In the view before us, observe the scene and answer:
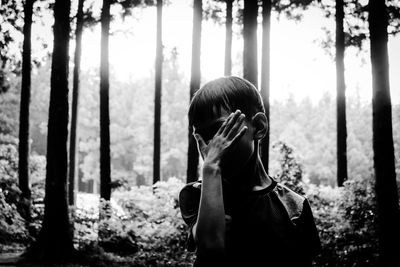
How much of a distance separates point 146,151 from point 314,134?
21.7m

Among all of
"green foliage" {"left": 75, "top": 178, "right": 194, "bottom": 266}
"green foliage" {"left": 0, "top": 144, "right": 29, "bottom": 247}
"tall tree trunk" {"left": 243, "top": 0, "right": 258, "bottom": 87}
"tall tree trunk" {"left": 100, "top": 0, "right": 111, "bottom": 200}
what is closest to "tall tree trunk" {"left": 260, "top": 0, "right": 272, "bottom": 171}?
"tall tree trunk" {"left": 243, "top": 0, "right": 258, "bottom": 87}

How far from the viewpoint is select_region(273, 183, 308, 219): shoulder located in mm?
1188

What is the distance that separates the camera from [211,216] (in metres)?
1.06

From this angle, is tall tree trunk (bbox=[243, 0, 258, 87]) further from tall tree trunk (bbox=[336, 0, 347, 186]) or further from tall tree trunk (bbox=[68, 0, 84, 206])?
tall tree trunk (bbox=[68, 0, 84, 206])

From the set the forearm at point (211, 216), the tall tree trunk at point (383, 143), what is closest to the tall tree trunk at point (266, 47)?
the tall tree trunk at point (383, 143)

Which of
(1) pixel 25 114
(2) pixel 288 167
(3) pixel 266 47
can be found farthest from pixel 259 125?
(1) pixel 25 114

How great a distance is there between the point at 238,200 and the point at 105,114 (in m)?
12.0

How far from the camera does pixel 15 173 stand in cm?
1528

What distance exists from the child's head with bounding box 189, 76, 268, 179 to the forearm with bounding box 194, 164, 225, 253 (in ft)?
0.34

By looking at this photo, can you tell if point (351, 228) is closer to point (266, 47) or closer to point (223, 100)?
point (266, 47)

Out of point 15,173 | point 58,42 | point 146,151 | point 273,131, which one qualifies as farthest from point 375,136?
point 273,131

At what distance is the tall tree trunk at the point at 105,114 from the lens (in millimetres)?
12164

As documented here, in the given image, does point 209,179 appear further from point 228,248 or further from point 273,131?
point 273,131

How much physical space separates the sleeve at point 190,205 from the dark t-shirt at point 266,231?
0.13 m
